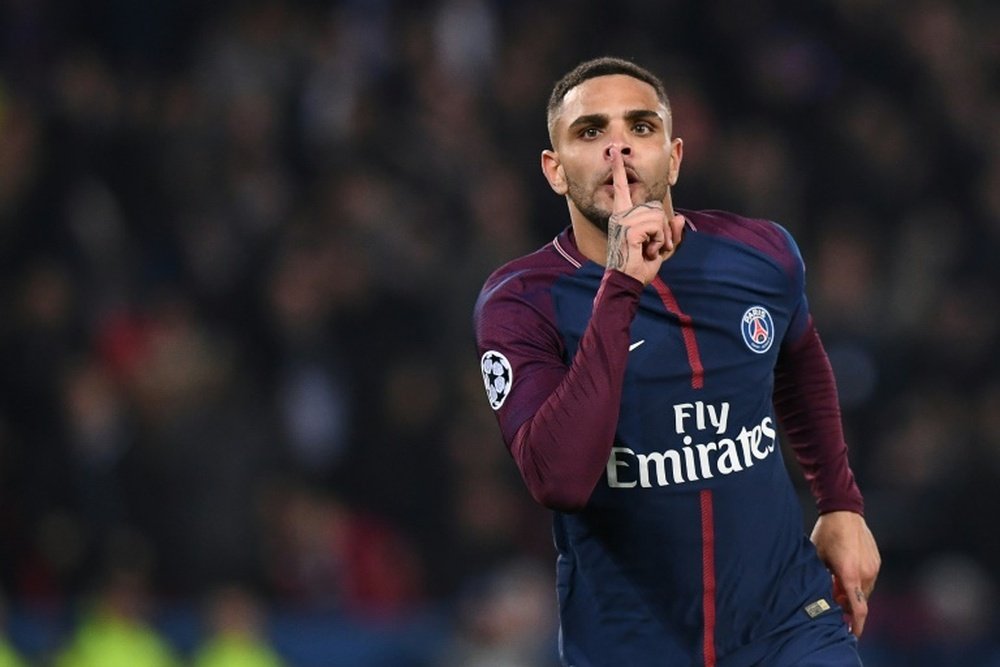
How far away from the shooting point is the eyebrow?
3.62m

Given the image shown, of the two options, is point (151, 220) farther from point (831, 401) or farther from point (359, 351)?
point (831, 401)

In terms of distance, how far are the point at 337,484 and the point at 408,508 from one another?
37 cm

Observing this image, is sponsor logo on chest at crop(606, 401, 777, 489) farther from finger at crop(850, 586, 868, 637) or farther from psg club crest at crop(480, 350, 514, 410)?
finger at crop(850, 586, 868, 637)

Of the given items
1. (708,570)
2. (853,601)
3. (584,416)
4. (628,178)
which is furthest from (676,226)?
(853,601)

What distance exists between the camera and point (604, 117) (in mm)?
3625

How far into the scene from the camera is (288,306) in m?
9.31

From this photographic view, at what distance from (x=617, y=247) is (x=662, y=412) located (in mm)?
373

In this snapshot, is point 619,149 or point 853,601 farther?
point 853,601

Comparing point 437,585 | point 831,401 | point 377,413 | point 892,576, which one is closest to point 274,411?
point 377,413

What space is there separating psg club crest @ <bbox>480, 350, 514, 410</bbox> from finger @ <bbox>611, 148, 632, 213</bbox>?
1.20 feet

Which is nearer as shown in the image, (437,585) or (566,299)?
(566,299)

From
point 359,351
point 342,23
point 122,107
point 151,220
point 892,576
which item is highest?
point 342,23

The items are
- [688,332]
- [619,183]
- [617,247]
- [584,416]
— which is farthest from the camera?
[688,332]

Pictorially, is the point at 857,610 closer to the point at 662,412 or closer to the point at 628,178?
the point at 662,412
